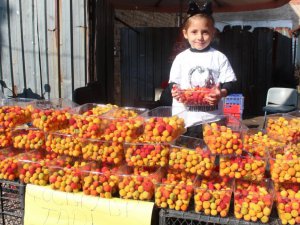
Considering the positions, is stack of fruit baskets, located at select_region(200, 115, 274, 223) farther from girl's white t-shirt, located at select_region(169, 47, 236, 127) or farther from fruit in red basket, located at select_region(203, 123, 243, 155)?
girl's white t-shirt, located at select_region(169, 47, 236, 127)

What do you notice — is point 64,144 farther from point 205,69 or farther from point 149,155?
point 205,69

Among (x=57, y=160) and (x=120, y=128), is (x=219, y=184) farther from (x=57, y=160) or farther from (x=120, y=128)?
(x=57, y=160)

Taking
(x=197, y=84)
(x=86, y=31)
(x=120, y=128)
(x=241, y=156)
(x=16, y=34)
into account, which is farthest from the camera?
(x=16, y=34)

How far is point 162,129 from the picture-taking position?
2.08m

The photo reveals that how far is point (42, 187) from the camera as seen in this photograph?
229 cm

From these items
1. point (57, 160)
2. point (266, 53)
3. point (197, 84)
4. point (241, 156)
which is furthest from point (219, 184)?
point (266, 53)

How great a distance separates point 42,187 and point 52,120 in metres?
0.43

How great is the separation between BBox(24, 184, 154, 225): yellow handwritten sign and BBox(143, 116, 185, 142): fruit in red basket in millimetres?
384

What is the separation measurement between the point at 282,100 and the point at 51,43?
407cm

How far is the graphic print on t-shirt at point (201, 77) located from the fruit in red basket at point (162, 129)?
55cm

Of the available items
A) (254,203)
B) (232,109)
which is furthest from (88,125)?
(232,109)

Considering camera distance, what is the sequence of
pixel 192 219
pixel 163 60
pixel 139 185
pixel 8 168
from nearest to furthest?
pixel 192 219 → pixel 139 185 → pixel 8 168 → pixel 163 60

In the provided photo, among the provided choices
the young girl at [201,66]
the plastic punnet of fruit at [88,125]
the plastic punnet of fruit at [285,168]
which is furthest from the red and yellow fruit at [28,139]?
the plastic punnet of fruit at [285,168]

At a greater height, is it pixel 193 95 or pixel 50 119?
pixel 193 95
